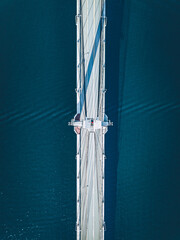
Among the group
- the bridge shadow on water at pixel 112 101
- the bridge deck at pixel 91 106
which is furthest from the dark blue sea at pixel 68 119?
the bridge deck at pixel 91 106

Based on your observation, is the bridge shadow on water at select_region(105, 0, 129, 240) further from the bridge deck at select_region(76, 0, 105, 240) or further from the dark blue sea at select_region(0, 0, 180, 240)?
the bridge deck at select_region(76, 0, 105, 240)

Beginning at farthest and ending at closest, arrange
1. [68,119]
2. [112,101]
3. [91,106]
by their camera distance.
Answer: [112,101]
[68,119]
[91,106]

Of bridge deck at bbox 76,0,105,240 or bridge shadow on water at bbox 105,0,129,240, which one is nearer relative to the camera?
bridge deck at bbox 76,0,105,240

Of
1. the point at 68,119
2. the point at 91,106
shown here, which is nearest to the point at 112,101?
the point at 91,106

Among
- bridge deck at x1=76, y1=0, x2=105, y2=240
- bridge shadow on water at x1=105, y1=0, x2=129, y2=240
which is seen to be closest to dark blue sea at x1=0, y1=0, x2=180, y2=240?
bridge shadow on water at x1=105, y1=0, x2=129, y2=240

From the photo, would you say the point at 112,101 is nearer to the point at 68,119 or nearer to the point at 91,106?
the point at 91,106

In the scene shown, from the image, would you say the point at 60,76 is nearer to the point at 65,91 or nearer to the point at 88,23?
the point at 65,91
